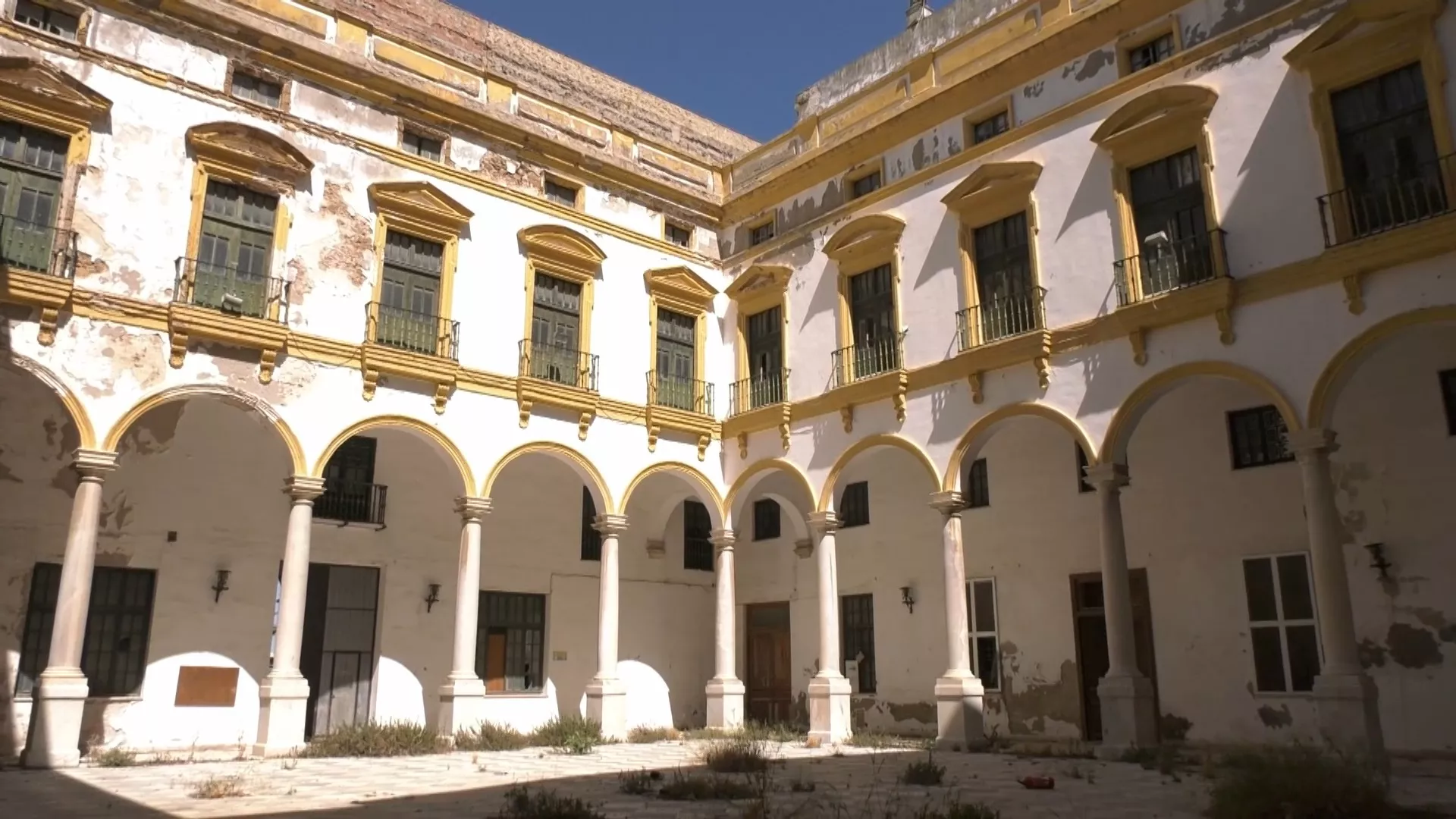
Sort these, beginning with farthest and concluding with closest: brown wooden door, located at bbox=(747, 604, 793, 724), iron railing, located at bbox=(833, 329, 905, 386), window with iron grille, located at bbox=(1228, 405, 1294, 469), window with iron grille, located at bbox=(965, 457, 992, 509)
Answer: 1. brown wooden door, located at bbox=(747, 604, 793, 724)
2. window with iron grille, located at bbox=(965, 457, 992, 509)
3. iron railing, located at bbox=(833, 329, 905, 386)
4. window with iron grille, located at bbox=(1228, 405, 1294, 469)

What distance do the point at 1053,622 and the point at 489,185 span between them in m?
11.6

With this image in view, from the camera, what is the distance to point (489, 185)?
17.0m

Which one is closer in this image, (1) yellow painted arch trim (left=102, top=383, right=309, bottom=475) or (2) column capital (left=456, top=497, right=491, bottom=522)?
(1) yellow painted arch trim (left=102, top=383, right=309, bottom=475)

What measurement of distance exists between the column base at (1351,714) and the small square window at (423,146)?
14590 mm

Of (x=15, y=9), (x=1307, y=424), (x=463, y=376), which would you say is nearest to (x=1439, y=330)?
(x=1307, y=424)

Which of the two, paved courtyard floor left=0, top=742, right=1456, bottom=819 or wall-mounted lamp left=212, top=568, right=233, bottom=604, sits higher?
wall-mounted lamp left=212, top=568, right=233, bottom=604

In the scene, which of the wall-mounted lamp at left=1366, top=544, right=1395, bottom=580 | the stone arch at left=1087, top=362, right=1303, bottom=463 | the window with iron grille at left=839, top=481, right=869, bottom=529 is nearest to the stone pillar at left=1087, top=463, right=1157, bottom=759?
the stone arch at left=1087, top=362, right=1303, bottom=463

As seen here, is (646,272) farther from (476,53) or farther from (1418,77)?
(1418,77)

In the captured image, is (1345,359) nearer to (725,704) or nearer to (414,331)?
(725,704)

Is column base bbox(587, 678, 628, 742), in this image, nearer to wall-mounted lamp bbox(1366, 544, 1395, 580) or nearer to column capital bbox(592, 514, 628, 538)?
column capital bbox(592, 514, 628, 538)

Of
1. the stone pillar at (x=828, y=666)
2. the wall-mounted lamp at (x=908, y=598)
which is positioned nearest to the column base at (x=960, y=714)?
the stone pillar at (x=828, y=666)

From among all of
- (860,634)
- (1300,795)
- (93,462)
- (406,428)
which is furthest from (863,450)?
(93,462)

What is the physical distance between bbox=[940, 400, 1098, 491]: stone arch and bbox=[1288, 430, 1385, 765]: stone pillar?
2.69m

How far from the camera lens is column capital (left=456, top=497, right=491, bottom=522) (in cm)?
Result: 1580
